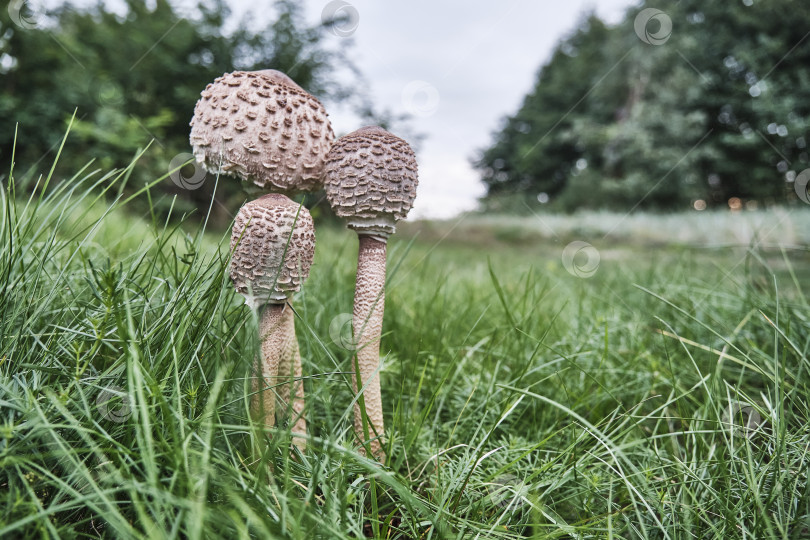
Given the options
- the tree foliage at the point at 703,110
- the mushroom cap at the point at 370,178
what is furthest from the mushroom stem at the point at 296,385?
the tree foliage at the point at 703,110

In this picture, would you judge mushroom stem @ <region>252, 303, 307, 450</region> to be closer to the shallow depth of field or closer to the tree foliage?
the shallow depth of field

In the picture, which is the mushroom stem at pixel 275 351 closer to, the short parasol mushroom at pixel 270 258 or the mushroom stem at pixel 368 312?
the short parasol mushroom at pixel 270 258

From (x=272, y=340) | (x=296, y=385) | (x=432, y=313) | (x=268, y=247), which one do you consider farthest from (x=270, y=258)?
(x=432, y=313)

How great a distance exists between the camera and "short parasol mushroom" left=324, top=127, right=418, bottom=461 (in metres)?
1.29

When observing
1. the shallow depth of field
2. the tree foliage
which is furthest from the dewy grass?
the tree foliage

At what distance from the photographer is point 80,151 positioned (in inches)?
310

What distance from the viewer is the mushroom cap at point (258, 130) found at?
4.10ft

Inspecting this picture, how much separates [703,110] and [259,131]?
20.1 meters

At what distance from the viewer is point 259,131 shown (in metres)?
1.25

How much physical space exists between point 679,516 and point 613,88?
2043 centimetres

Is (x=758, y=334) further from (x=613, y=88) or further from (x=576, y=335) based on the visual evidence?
(x=613, y=88)

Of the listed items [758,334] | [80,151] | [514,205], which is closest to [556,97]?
[514,205]

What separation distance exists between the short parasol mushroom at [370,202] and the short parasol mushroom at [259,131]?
93 millimetres

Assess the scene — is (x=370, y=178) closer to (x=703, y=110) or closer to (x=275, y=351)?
(x=275, y=351)
